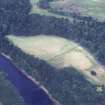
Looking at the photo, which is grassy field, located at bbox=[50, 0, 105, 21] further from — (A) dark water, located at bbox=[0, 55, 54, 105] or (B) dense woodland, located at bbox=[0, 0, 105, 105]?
(A) dark water, located at bbox=[0, 55, 54, 105]

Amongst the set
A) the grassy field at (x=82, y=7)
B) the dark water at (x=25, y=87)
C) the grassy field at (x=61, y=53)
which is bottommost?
the dark water at (x=25, y=87)

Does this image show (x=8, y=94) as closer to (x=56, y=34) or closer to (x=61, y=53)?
(x=61, y=53)

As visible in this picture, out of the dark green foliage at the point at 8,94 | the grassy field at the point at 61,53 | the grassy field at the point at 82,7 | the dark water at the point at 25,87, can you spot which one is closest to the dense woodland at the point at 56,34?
the grassy field at the point at 61,53

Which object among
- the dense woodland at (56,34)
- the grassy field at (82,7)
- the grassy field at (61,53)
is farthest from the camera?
the grassy field at (82,7)

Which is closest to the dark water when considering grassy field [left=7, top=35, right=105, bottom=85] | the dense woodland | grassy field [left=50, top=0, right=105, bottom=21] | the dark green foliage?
the dark green foliage

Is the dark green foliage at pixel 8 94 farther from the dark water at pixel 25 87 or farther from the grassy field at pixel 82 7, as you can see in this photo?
the grassy field at pixel 82 7

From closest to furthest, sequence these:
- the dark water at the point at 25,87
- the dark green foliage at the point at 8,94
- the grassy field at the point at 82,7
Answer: the dark green foliage at the point at 8,94 < the dark water at the point at 25,87 < the grassy field at the point at 82,7

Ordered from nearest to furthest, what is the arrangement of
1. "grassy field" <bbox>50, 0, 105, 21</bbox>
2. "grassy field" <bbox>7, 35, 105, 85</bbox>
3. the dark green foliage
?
the dark green foliage
"grassy field" <bbox>7, 35, 105, 85</bbox>
"grassy field" <bbox>50, 0, 105, 21</bbox>

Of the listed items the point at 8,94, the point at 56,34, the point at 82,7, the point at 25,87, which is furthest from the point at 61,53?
the point at 82,7

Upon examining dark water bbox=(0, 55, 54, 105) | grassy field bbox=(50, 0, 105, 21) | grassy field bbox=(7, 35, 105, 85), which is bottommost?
dark water bbox=(0, 55, 54, 105)
